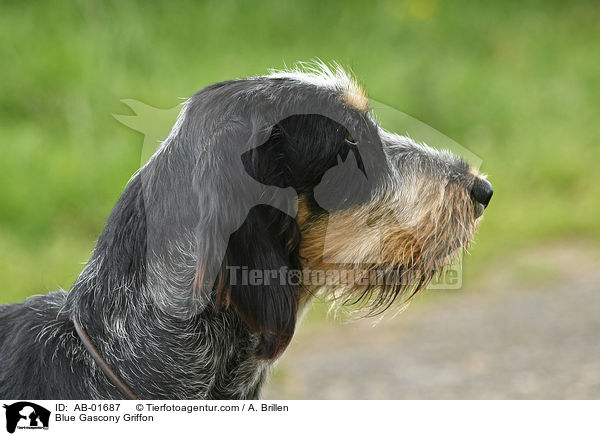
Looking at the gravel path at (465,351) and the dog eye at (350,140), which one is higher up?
the gravel path at (465,351)

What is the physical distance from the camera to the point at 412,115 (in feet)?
25.3

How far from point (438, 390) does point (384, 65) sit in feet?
14.6

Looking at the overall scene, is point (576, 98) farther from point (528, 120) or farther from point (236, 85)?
point (236, 85)

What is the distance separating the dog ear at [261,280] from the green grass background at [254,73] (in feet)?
12.5

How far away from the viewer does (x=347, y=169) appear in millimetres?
3338

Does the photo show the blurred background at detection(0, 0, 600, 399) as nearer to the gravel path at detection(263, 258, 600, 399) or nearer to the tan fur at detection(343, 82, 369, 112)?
the gravel path at detection(263, 258, 600, 399)
